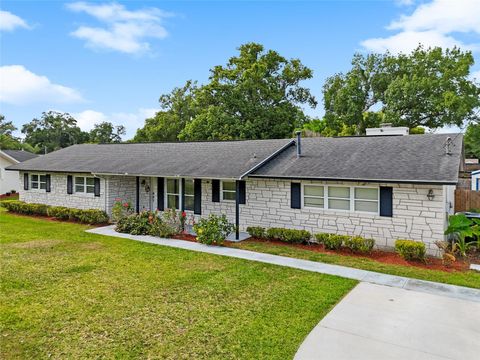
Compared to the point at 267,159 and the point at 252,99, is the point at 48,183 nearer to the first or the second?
the point at 267,159

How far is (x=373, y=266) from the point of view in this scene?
8.76 meters

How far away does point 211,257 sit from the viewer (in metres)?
9.66

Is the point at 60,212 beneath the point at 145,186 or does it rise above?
beneath

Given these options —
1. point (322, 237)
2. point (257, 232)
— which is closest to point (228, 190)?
point (257, 232)

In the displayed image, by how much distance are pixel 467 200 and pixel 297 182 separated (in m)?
6.20

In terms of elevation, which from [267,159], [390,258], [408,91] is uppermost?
[408,91]

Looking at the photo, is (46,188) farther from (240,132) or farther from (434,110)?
(434,110)

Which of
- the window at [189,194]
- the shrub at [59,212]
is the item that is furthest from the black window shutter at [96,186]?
the window at [189,194]

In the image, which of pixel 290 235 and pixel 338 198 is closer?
pixel 338 198

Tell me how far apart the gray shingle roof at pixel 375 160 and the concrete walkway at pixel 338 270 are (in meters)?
2.85

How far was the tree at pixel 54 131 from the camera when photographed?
6450 cm

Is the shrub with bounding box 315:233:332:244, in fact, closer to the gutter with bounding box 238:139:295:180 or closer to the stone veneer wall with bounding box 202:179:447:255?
the stone veneer wall with bounding box 202:179:447:255

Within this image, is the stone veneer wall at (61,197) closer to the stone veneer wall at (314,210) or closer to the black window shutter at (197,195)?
the stone veneer wall at (314,210)

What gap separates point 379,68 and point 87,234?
3425cm
